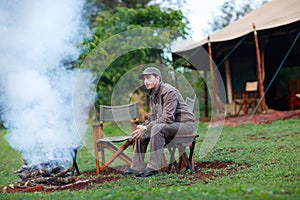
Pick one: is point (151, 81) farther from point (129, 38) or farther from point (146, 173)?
point (129, 38)

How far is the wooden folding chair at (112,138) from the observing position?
4992 millimetres

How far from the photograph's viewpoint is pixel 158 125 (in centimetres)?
450

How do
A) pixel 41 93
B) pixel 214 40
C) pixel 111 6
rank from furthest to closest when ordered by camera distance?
pixel 111 6 < pixel 214 40 < pixel 41 93

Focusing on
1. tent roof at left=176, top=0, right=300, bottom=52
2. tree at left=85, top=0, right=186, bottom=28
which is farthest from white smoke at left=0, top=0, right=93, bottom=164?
tree at left=85, top=0, right=186, bottom=28

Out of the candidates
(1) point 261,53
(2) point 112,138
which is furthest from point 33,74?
(1) point 261,53

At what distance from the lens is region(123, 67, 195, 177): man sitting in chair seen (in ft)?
14.8

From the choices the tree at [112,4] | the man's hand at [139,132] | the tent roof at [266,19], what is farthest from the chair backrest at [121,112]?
the tree at [112,4]

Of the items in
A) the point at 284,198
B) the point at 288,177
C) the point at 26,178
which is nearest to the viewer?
the point at 284,198

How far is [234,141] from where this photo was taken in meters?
7.34

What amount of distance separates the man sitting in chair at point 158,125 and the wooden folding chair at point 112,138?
260 millimetres

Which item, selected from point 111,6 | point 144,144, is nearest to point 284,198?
point 144,144

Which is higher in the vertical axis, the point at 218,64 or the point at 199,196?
the point at 218,64

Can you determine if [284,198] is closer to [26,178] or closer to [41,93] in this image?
[26,178]

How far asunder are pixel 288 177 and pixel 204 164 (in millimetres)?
1618
